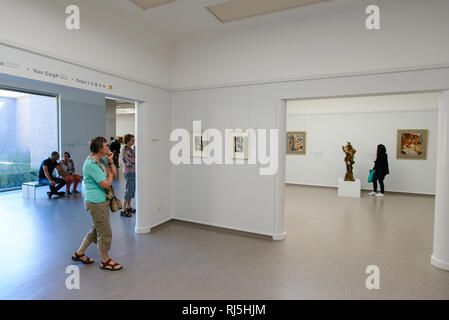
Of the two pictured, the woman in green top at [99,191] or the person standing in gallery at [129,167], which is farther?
the person standing in gallery at [129,167]

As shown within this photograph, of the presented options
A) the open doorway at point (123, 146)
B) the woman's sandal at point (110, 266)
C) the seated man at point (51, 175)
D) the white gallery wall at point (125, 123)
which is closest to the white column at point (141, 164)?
the open doorway at point (123, 146)

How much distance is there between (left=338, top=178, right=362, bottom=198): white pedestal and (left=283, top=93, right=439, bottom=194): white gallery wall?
1739 millimetres

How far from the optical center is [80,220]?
662cm

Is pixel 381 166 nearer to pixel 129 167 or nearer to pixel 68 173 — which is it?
pixel 129 167

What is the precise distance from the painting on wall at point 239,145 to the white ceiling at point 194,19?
222cm

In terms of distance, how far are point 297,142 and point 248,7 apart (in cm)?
852

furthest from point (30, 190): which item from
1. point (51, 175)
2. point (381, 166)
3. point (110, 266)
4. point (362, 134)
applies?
point (362, 134)

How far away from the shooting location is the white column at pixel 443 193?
4152 mm

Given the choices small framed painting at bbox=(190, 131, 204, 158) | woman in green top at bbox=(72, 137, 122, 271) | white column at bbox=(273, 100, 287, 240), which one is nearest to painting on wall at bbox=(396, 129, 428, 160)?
white column at bbox=(273, 100, 287, 240)

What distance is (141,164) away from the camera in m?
5.68

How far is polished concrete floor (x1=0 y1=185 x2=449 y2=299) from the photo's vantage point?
3.54 m

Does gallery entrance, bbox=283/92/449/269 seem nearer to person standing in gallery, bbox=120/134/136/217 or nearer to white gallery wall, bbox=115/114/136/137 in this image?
person standing in gallery, bbox=120/134/136/217

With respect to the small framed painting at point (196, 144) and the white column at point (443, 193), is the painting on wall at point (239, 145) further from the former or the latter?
the white column at point (443, 193)
